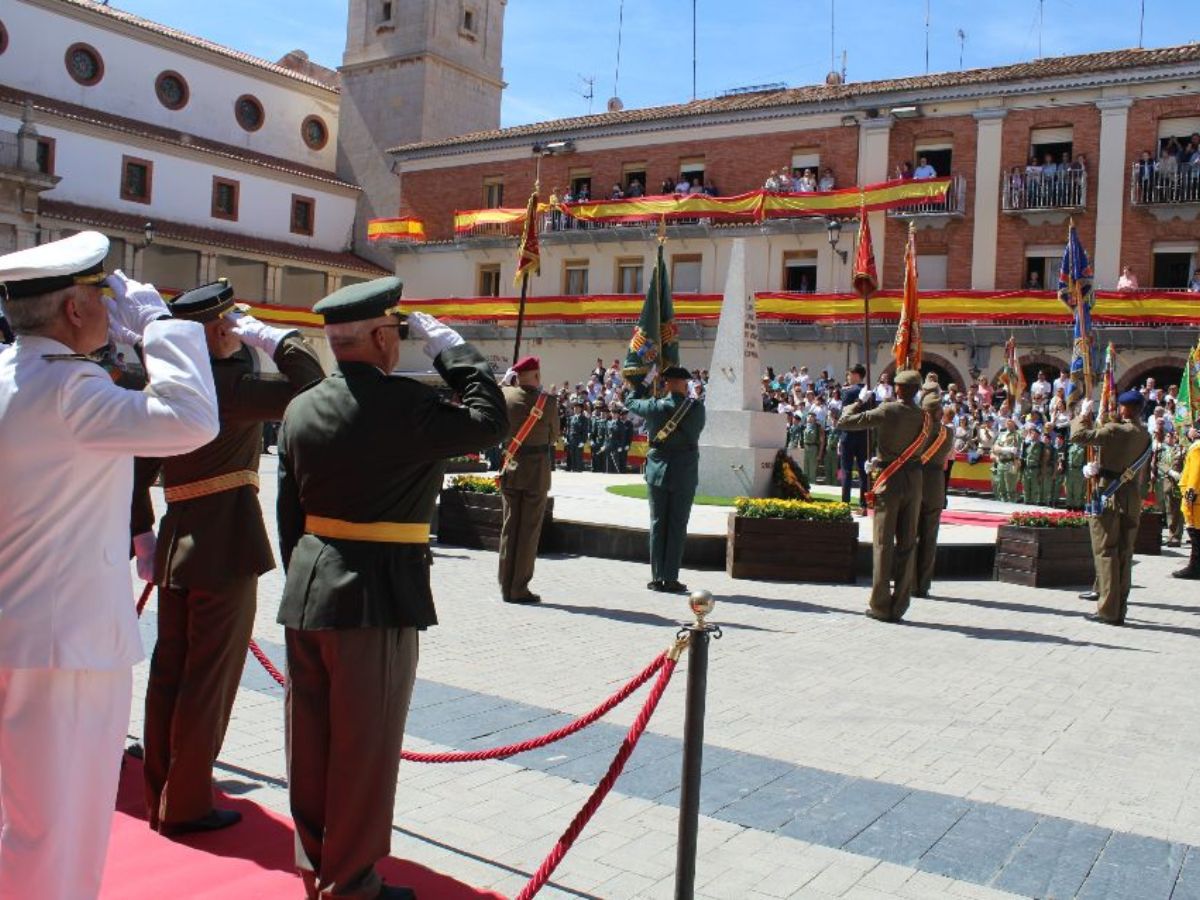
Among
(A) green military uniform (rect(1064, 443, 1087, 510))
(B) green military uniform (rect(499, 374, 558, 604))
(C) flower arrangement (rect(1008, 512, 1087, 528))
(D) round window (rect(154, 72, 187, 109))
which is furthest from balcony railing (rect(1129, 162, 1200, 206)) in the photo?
(D) round window (rect(154, 72, 187, 109))

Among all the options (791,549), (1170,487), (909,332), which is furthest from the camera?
(1170,487)

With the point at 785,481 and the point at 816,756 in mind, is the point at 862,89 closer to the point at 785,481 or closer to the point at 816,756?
the point at 785,481

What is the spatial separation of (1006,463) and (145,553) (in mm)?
18906

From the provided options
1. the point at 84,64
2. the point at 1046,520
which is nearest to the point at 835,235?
the point at 1046,520

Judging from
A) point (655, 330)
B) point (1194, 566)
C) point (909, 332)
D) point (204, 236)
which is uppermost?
point (204, 236)

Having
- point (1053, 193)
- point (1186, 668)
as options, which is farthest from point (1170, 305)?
point (1186, 668)

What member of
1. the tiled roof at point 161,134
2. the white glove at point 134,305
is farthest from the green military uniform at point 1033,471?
the tiled roof at point 161,134

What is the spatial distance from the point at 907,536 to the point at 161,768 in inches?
262

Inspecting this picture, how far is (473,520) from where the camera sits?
41.2ft

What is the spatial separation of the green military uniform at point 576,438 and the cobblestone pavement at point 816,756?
1726 cm

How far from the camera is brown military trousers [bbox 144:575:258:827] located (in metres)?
4.03

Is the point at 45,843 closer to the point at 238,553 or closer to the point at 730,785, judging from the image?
the point at 238,553

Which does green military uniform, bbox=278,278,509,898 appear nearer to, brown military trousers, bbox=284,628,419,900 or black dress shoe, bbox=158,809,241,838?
brown military trousers, bbox=284,628,419,900

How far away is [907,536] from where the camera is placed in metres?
9.33
